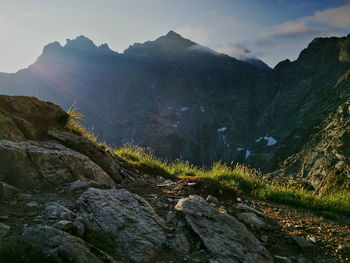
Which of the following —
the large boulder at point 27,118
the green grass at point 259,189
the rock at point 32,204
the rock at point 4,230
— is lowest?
the green grass at point 259,189

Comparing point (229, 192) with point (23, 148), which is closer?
point (23, 148)

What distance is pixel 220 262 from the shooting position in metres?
4.38

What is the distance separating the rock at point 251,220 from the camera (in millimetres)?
6365

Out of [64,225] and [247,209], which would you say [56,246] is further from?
[247,209]

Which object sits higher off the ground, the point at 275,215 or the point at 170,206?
the point at 170,206

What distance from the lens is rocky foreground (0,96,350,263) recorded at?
370 centimetres

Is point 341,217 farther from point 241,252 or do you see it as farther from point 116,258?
point 116,258

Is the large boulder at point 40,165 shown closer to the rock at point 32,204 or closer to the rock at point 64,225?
the rock at point 32,204

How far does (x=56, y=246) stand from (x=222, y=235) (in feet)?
9.79

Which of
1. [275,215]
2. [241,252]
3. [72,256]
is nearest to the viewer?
[72,256]

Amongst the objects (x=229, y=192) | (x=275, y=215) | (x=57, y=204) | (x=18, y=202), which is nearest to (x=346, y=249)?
(x=275, y=215)

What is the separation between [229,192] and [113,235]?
17.2ft

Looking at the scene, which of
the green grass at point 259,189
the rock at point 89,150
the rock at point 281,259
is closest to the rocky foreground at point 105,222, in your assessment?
the rock at point 281,259

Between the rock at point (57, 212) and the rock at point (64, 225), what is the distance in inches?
11.5
